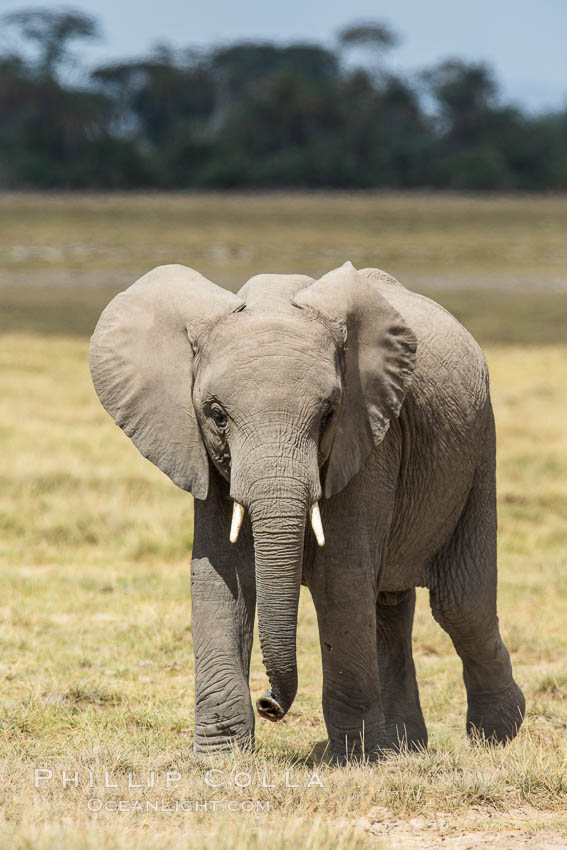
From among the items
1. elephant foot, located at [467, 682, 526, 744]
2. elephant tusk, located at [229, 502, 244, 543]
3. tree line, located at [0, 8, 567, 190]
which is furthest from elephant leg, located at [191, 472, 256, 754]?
tree line, located at [0, 8, 567, 190]

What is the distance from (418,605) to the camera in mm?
8609

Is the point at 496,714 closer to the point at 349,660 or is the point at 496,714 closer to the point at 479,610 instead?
the point at 479,610

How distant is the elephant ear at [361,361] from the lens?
4.83 m

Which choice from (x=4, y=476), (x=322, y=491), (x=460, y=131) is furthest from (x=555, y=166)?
(x=322, y=491)

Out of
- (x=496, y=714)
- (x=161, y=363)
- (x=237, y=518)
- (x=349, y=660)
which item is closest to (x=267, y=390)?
(x=237, y=518)

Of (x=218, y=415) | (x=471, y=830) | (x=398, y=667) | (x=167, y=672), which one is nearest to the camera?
(x=471, y=830)

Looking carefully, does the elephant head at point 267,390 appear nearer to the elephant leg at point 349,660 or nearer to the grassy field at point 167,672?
the elephant leg at point 349,660

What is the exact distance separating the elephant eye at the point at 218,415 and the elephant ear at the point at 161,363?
18 cm

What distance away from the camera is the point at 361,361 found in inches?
196

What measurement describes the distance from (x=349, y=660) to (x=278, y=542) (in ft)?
2.67

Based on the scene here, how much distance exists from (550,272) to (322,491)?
126 feet

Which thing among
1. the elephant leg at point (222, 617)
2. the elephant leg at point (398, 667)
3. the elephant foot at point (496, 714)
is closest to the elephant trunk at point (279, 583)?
the elephant leg at point (222, 617)

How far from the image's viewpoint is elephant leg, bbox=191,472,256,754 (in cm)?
493

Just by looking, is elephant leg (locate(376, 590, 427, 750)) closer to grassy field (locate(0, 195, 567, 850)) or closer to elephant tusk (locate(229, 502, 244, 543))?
grassy field (locate(0, 195, 567, 850))
